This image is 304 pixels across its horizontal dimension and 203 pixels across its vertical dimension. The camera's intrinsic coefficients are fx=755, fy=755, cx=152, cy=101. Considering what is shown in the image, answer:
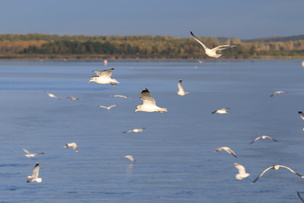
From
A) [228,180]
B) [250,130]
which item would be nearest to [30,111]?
[250,130]

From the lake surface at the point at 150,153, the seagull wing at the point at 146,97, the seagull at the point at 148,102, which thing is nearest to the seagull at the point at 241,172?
the lake surface at the point at 150,153

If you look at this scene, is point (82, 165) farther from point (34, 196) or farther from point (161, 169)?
point (34, 196)

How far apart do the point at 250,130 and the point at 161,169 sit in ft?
26.3

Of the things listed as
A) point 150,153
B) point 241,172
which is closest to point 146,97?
point 241,172

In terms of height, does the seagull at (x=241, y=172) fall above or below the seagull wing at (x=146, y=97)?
below

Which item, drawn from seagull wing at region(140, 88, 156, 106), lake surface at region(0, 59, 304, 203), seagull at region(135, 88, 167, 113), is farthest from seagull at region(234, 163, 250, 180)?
seagull wing at region(140, 88, 156, 106)

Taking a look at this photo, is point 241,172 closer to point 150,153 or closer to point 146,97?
point 146,97

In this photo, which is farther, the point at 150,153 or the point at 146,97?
the point at 150,153

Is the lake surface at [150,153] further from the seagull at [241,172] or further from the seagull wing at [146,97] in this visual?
the seagull wing at [146,97]

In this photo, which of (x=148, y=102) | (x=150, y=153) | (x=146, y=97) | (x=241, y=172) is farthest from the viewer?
(x=150, y=153)

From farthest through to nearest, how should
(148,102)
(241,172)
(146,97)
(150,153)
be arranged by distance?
(150,153), (241,172), (148,102), (146,97)

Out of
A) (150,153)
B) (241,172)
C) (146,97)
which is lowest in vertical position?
(241,172)

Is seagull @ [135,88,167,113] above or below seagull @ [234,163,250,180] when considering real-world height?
above

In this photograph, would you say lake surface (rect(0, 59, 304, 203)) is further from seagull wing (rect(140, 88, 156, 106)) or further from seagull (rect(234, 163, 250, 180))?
seagull wing (rect(140, 88, 156, 106))
